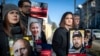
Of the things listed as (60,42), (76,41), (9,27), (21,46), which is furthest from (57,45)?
(9,27)

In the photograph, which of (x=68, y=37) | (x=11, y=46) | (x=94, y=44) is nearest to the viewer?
(x=11, y=46)

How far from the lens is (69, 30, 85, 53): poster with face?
12.4ft

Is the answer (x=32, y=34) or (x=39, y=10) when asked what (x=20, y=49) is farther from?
(x=39, y=10)

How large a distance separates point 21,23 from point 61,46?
437 millimetres

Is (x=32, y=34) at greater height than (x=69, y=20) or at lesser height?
lesser

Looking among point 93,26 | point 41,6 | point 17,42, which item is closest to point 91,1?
point 93,26

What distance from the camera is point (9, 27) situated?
3.54 m

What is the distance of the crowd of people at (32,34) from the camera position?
3.49 m

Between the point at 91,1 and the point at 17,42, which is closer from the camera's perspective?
the point at 17,42

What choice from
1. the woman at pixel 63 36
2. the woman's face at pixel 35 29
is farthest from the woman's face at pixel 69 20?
the woman's face at pixel 35 29

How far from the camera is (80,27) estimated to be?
3838 mm

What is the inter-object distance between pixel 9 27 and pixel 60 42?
1.63ft

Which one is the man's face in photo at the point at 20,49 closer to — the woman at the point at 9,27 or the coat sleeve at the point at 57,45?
the woman at the point at 9,27

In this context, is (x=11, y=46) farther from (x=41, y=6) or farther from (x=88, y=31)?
(x=88, y=31)
